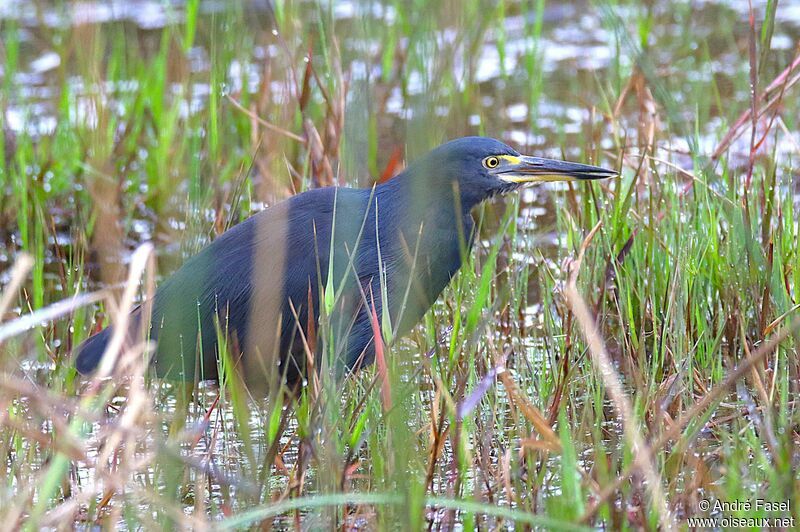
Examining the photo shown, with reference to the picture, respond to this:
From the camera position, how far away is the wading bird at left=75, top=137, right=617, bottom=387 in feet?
10.2

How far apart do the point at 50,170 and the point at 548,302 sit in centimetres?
213

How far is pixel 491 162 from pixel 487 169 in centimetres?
3

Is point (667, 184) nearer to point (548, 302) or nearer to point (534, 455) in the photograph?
point (548, 302)

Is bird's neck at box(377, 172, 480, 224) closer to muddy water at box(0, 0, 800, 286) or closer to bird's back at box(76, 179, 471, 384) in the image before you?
bird's back at box(76, 179, 471, 384)

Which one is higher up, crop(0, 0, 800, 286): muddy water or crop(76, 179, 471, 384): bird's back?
crop(0, 0, 800, 286): muddy water

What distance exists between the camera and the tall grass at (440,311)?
2129mm

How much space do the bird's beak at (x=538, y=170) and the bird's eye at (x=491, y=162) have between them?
0.01 m

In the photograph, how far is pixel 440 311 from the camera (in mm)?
3641

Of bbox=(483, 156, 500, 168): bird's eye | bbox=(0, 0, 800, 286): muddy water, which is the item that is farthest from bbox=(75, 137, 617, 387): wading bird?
bbox=(0, 0, 800, 286): muddy water

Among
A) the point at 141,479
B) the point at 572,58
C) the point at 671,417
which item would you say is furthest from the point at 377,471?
the point at 572,58

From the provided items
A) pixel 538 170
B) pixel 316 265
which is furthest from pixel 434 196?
pixel 316 265

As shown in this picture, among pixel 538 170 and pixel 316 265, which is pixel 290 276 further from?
pixel 538 170

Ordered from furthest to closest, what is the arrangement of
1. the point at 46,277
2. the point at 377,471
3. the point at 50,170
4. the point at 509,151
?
the point at 50,170 → the point at 46,277 → the point at 509,151 → the point at 377,471

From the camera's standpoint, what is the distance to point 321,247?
124 inches
